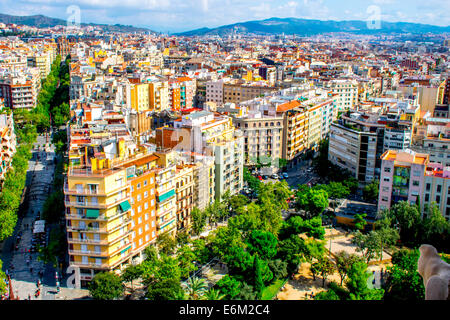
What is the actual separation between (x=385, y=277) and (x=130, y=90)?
13.7 m

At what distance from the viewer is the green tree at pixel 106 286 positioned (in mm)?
7152

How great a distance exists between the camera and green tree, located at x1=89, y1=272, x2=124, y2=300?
715cm

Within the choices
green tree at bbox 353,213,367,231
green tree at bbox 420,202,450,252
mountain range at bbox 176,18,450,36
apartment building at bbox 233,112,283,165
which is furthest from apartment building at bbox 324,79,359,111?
green tree at bbox 420,202,450,252

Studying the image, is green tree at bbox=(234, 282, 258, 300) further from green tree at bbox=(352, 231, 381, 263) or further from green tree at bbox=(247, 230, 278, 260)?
green tree at bbox=(352, 231, 381, 263)

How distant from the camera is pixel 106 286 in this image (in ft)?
23.7

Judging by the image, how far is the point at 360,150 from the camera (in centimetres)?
1270

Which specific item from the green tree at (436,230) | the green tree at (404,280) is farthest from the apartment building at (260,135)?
the green tree at (404,280)

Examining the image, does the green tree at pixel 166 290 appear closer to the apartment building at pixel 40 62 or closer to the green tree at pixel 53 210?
the green tree at pixel 53 210

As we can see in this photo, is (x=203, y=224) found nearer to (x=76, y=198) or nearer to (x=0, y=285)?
(x=76, y=198)

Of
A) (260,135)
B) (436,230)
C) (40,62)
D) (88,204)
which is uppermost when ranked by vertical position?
(40,62)

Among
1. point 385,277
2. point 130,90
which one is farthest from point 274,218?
point 130,90

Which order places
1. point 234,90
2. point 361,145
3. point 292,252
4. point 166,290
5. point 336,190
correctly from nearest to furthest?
point 166,290 < point 292,252 < point 336,190 < point 361,145 < point 234,90

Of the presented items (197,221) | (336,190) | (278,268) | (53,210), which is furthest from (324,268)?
(53,210)

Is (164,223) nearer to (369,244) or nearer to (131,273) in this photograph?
(131,273)
